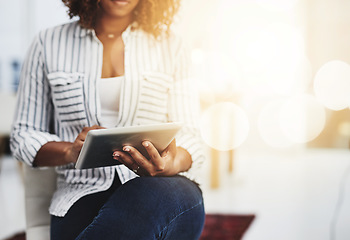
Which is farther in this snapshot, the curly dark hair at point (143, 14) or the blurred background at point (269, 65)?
→ the blurred background at point (269, 65)

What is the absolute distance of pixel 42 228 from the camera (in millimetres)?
836

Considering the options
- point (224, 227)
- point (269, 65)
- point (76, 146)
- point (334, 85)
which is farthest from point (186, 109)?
point (334, 85)

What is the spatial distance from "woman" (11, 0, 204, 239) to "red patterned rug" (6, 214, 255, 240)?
3.18ft

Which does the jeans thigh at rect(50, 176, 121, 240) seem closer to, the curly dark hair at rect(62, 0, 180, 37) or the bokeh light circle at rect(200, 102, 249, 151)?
the curly dark hair at rect(62, 0, 180, 37)

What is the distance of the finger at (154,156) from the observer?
0.61 metres

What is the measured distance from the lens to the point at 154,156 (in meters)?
0.64

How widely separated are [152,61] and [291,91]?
10.1ft

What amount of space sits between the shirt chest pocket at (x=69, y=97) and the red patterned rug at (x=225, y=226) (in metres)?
1.04

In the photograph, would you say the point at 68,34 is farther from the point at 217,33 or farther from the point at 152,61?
the point at 217,33

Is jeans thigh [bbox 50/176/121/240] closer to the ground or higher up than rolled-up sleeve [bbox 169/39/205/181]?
closer to the ground

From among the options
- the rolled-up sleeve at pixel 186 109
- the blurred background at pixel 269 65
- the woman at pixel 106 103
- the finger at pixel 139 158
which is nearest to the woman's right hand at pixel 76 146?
the woman at pixel 106 103

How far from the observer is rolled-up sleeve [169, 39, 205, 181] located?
0.83 meters

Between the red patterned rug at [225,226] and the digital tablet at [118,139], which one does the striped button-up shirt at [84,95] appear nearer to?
the digital tablet at [118,139]

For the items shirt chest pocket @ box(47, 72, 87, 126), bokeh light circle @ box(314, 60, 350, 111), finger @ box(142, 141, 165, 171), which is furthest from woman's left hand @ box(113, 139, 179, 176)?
bokeh light circle @ box(314, 60, 350, 111)
